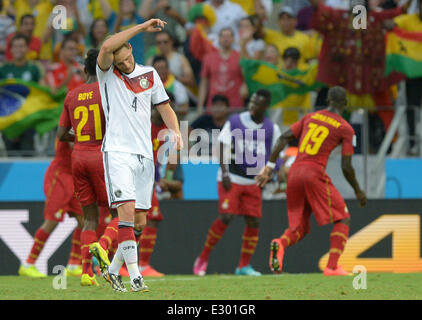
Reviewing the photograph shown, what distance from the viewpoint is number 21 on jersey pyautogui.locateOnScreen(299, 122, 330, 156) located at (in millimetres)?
11117

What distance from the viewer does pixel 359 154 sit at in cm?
1404

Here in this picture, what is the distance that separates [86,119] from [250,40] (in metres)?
6.92

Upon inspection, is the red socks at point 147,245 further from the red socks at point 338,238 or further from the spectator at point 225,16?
the spectator at point 225,16

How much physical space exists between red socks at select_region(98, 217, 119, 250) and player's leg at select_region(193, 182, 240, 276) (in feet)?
12.3

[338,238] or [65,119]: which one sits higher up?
[65,119]

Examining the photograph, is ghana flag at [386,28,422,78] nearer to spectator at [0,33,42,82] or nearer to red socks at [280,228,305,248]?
red socks at [280,228,305,248]

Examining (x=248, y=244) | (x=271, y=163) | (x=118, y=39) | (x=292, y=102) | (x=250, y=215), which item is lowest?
(x=248, y=244)

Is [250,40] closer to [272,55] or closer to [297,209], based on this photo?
[272,55]

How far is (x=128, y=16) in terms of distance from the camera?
16.4m

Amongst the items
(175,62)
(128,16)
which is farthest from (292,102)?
(128,16)

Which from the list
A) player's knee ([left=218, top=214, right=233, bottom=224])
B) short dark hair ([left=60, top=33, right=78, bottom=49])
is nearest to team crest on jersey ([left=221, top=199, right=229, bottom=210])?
player's knee ([left=218, top=214, right=233, bottom=224])

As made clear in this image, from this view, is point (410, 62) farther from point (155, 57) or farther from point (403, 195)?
point (155, 57)

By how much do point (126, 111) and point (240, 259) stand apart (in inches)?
212
